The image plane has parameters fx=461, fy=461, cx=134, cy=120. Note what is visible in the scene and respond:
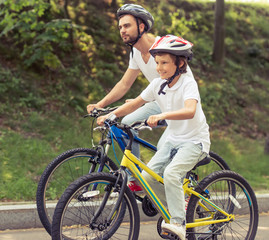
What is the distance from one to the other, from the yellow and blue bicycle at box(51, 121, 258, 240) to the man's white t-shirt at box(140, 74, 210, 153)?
33cm

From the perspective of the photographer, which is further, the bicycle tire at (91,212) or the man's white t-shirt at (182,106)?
the man's white t-shirt at (182,106)

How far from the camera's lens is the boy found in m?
3.74

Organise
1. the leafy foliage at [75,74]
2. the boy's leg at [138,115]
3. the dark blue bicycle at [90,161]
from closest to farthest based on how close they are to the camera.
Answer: the dark blue bicycle at [90,161] < the boy's leg at [138,115] < the leafy foliage at [75,74]

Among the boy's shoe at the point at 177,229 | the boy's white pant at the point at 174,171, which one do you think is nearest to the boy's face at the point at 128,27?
the boy's white pant at the point at 174,171

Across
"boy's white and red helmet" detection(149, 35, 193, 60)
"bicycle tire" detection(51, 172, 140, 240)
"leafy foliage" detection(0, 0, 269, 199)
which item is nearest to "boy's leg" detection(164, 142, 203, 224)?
"bicycle tire" detection(51, 172, 140, 240)

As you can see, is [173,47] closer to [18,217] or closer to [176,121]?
[176,121]

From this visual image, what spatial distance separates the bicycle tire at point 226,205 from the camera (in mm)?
4008

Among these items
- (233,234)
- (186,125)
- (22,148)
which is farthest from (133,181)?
(22,148)

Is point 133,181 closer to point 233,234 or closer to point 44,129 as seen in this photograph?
point 233,234

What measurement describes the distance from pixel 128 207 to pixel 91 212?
1.10 ft

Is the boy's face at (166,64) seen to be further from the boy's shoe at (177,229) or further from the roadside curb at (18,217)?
the roadside curb at (18,217)

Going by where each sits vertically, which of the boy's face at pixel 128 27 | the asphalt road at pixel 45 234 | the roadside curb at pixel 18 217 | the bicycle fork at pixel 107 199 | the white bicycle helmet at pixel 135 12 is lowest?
the asphalt road at pixel 45 234

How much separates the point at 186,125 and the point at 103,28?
7721mm

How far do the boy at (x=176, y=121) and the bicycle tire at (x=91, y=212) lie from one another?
0.31m
